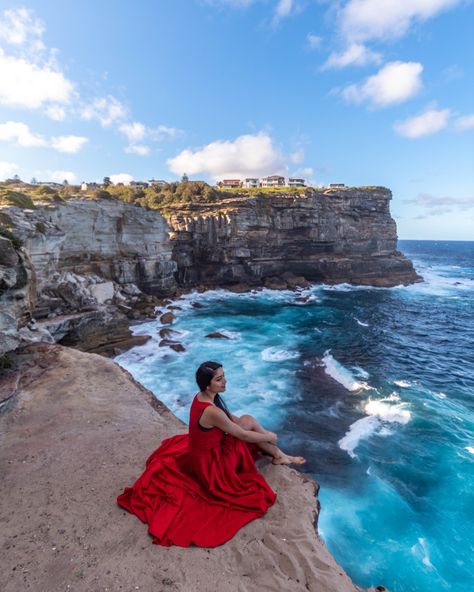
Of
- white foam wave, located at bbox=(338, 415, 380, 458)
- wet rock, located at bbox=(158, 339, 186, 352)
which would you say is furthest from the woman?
wet rock, located at bbox=(158, 339, 186, 352)

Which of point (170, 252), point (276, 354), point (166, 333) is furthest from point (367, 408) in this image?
point (170, 252)

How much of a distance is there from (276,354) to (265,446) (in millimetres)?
18085

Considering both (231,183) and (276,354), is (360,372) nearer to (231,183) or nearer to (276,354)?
(276,354)

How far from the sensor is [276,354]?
23.9 meters

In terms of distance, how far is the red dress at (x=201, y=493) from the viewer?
4.83m

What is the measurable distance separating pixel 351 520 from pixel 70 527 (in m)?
8.09

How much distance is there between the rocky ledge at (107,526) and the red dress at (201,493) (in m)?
0.17

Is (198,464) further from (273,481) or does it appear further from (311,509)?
(311,509)

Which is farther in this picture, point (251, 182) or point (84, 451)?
point (251, 182)

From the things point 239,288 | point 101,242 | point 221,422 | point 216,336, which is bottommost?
point 216,336

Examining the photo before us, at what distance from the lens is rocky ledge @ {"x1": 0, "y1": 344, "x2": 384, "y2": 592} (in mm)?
4371

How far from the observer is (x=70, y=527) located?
17.5 ft

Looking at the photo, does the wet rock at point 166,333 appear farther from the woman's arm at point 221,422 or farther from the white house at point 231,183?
the white house at point 231,183

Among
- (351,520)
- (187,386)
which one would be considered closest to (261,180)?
(187,386)
